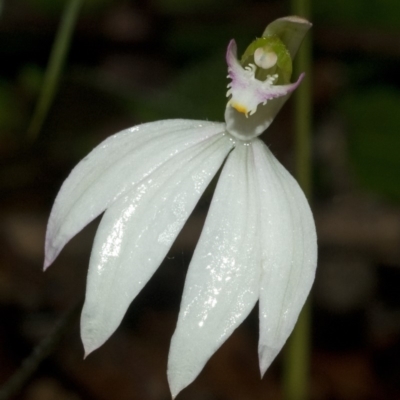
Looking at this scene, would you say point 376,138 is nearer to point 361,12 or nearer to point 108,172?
point 361,12

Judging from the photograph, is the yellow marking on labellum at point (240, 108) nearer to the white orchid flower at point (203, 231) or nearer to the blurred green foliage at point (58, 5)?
the white orchid flower at point (203, 231)

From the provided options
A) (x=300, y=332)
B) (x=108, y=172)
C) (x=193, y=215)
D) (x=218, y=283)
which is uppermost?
(x=108, y=172)

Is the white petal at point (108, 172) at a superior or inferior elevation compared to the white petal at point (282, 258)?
superior

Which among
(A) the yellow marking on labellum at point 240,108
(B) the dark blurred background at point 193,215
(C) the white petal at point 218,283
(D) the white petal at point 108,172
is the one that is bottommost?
(B) the dark blurred background at point 193,215

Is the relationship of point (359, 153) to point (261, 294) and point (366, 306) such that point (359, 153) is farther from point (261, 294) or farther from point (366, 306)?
point (261, 294)

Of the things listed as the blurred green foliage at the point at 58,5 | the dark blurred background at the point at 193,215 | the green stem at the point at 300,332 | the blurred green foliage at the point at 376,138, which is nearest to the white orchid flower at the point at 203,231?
the green stem at the point at 300,332

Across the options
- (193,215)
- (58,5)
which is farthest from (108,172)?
(58,5)
